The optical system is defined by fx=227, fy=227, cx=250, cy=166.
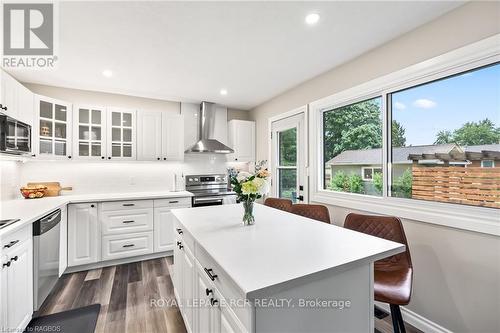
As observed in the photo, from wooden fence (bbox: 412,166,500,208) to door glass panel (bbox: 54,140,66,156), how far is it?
4.23 metres

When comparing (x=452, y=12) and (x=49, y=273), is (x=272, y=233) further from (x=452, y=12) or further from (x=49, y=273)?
(x=49, y=273)

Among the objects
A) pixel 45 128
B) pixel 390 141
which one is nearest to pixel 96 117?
pixel 45 128

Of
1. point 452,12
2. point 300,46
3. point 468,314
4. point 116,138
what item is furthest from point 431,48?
point 116,138

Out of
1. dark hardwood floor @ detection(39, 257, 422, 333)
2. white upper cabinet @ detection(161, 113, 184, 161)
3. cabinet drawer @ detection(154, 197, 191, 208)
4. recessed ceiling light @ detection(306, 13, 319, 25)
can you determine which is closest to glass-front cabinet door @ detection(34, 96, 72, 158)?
white upper cabinet @ detection(161, 113, 184, 161)

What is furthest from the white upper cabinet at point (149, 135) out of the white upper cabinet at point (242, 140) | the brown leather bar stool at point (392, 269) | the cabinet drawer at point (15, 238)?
the brown leather bar stool at point (392, 269)

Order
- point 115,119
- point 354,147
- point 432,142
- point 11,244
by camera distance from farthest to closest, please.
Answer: point 115,119
point 354,147
point 432,142
point 11,244

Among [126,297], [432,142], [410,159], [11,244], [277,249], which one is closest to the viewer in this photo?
[277,249]

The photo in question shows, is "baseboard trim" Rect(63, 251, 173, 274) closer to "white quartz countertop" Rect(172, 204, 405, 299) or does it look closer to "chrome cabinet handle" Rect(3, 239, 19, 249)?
"chrome cabinet handle" Rect(3, 239, 19, 249)

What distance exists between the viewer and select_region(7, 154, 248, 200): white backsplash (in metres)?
3.09

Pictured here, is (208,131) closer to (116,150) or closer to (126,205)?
(116,150)

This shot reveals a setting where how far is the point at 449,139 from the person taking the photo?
1.85 m

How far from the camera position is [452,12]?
1.71m

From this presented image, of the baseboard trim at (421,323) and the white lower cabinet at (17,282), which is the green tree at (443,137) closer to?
the baseboard trim at (421,323)

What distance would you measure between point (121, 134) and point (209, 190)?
172 centimetres
